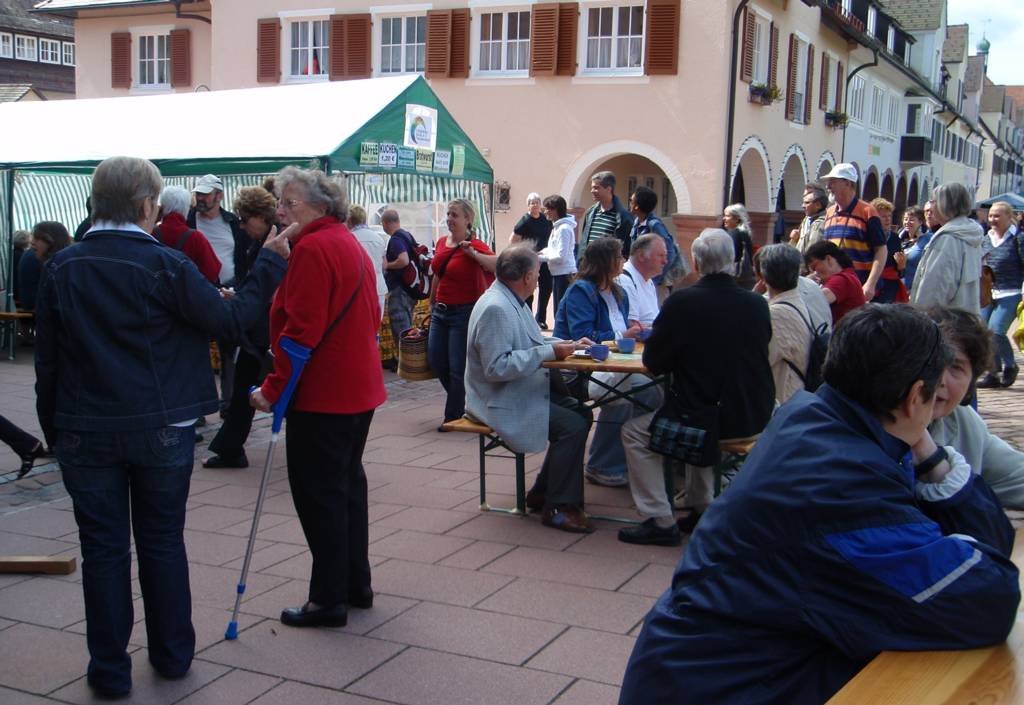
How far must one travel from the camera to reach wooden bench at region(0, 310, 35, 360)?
11289 mm

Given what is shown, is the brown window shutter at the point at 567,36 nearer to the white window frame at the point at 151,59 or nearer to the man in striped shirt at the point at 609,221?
the white window frame at the point at 151,59

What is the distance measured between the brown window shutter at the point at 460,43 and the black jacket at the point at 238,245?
12.7m

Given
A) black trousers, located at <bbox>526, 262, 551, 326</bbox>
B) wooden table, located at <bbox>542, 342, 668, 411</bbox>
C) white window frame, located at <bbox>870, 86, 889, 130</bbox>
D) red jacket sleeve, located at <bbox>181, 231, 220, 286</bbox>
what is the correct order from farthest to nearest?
white window frame, located at <bbox>870, 86, 889, 130</bbox> → black trousers, located at <bbox>526, 262, 551, 326</bbox> → red jacket sleeve, located at <bbox>181, 231, 220, 286</bbox> → wooden table, located at <bbox>542, 342, 668, 411</bbox>

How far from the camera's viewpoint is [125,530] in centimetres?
367

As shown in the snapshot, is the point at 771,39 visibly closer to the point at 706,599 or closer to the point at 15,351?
the point at 15,351

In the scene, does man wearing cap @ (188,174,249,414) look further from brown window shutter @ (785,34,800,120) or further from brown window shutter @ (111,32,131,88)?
brown window shutter @ (111,32,131,88)

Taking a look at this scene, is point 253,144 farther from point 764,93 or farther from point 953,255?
point 764,93

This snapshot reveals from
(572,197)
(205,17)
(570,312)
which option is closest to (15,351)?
(570,312)

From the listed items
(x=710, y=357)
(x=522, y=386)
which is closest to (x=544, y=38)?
(x=522, y=386)

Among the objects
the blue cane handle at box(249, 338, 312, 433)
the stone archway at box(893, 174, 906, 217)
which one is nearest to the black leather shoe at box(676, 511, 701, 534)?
the blue cane handle at box(249, 338, 312, 433)

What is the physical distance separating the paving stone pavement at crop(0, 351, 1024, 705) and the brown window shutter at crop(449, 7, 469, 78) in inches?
614

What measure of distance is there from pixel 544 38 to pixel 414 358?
1364 centimetres

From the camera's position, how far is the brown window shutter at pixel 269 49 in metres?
22.8

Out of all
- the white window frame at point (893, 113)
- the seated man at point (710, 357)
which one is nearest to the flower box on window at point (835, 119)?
the white window frame at point (893, 113)
